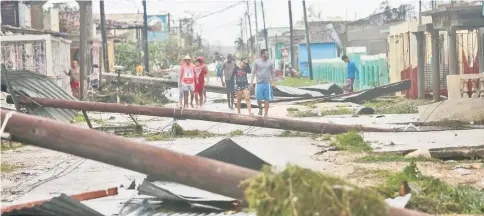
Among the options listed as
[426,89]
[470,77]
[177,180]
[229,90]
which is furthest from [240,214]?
[426,89]

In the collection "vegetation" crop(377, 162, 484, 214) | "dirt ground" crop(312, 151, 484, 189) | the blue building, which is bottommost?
"dirt ground" crop(312, 151, 484, 189)

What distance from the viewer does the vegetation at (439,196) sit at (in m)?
7.07

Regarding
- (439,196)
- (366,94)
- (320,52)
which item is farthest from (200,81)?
(320,52)

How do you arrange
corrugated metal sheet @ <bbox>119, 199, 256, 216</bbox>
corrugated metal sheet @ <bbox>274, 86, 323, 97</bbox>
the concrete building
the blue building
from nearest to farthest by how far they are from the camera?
corrugated metal sheet @ <bbox>119, 199, 256, 216</bbox>
the concrete building
corrugated metal sheet @ <bbox>274, 86, 323, 97</bbox>
the blue building

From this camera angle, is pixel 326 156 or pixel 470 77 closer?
pixel 326 156

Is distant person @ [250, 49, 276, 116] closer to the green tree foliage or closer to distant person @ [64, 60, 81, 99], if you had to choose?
distant person @ [64, 60, 81, 99]

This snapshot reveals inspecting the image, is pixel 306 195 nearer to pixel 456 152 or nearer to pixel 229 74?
pixel 456 152

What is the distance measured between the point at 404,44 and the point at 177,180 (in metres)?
29.7

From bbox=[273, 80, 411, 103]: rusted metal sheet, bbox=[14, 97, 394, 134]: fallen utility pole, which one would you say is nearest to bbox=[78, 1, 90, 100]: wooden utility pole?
bbox=[273, 80, 411, 103]: rusted metal sheet

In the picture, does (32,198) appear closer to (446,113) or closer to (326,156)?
(326,156)

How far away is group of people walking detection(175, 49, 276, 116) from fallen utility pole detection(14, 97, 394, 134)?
219 inches

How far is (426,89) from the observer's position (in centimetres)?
2969

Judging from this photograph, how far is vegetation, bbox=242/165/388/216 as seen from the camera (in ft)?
12.2

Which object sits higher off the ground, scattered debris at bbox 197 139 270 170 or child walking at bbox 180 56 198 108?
child walking at bbox 180 56 198 108
